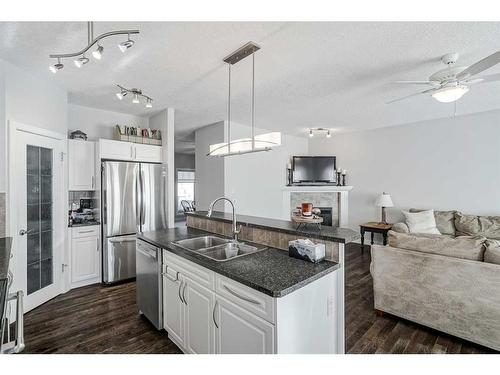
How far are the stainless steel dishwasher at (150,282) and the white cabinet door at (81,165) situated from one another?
5.09 feet

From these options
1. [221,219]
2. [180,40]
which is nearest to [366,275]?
[221,219]

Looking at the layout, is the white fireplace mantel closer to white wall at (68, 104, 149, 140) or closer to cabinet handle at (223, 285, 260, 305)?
white wall at (68, 104, 149, 140)

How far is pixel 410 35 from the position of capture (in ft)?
6.38

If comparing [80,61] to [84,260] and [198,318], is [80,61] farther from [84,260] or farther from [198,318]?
[84,260]

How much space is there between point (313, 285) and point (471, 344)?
1.75 metres

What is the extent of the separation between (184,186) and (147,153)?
5690mm

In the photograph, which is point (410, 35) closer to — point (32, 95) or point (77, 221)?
point (32, 95)

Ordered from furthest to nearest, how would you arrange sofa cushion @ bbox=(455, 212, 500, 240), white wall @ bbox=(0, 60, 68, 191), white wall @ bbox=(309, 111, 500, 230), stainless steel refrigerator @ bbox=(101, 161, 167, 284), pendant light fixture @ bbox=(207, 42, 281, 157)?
white wall @ bbox=(309, 111, 500, 230) < sofa cushion @ bbox=(455, 212, 500, 240) < stainless steel refrigerator @ bbox=(101, 161, 167, 284) < white wall @ bbox=(0, 60, 68, 191) < pendant light fixture @ bbox=(207, 42, 281, 157)

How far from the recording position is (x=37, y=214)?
2824 mm

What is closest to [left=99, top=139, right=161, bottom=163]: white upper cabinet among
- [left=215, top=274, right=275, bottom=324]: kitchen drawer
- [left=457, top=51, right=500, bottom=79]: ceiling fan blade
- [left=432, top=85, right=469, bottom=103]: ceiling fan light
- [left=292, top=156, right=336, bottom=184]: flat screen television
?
[left=215, top=274, right=275, bottom=324]: kitchen drawer

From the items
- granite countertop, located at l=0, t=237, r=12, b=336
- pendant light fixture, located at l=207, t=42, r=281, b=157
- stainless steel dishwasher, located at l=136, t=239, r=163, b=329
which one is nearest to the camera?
granite countertop, located at l=0, t=237, r=12, b=336

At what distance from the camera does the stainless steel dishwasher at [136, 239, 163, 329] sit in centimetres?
227

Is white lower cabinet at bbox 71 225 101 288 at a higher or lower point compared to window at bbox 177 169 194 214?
lower

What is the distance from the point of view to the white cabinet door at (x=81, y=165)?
335 cm
